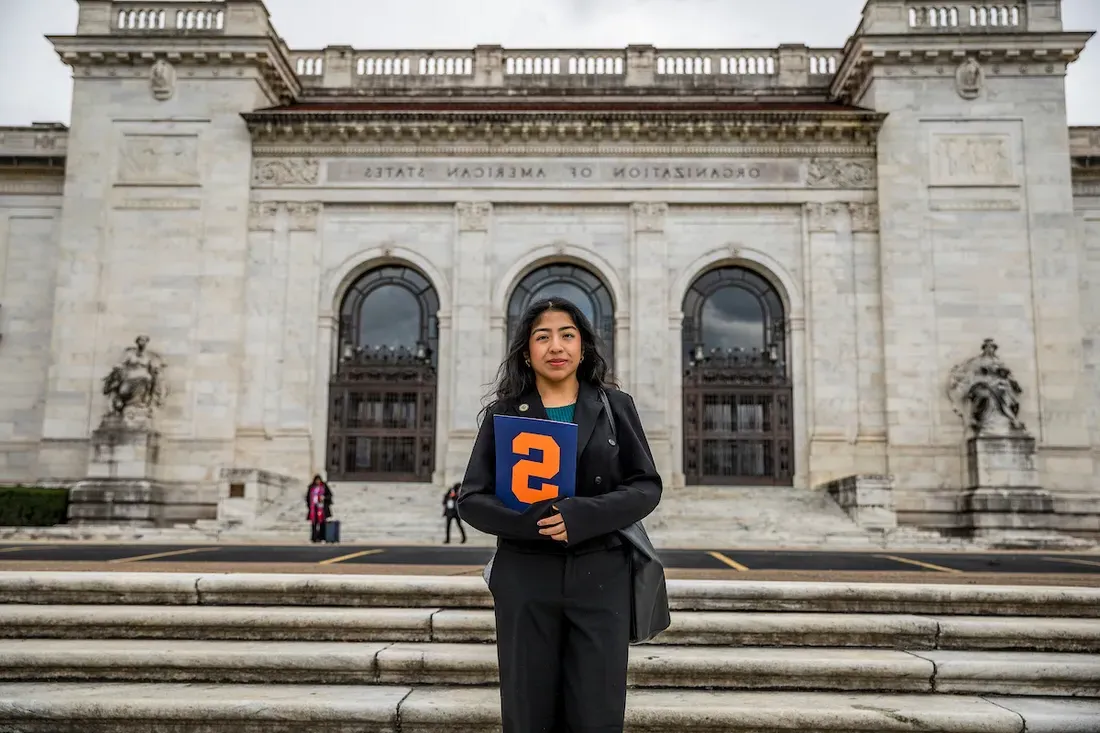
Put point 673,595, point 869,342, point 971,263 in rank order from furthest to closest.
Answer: point 869,342 → point 971,263 → point 673,595

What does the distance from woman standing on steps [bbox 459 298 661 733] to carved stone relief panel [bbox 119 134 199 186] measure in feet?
92.9

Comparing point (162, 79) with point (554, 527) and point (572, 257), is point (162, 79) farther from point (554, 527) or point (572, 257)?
point (554, 527)

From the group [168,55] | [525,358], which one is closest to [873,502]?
[525,358]

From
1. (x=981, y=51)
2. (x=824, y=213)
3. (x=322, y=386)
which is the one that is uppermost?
(x=981, y=51)

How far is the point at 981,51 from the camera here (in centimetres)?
2866

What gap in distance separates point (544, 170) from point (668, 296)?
A: 5.63m

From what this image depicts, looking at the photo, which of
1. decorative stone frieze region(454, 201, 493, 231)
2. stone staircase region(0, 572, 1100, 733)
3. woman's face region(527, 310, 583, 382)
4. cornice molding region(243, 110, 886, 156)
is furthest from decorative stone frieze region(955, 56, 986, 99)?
woman's face region(527, 310, 583, 382)

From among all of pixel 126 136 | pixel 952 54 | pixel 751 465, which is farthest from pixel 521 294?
pixel 952 54

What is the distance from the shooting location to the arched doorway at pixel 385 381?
28.8 metres

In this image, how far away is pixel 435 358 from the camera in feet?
96.8

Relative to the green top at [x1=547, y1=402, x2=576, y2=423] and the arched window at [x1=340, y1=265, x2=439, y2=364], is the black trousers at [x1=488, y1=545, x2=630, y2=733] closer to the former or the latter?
the green top at [x1=547, y1=402, x2=576, y2=423]

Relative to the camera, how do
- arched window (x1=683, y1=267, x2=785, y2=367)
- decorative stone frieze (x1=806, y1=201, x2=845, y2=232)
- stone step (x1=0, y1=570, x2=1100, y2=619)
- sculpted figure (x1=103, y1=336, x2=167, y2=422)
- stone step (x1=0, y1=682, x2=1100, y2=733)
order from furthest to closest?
1. arched window (x1=683, y1=267, x2=785, y2=367)
2. decorative stone frieze (x1=806, y1=201, x2=845, y2=232)
3. sculpted figure (x1=103, y1=336, x2=167, y2=422)
4. stone step (x1=0, y1=570, x2=1100, y2=619)
5. stone step (x1=0, y1=682, x2=1100, y2=733)

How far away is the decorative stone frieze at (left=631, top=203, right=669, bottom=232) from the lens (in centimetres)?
2912

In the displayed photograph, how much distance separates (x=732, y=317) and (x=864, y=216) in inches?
200
